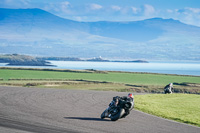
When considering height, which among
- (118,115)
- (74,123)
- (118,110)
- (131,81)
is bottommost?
(74,123)

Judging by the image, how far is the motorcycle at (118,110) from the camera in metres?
20.0

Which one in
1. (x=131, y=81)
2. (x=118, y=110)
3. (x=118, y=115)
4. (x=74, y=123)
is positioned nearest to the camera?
(x=74, y=123)

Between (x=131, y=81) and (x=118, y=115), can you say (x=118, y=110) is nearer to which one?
(x=118, y=115)

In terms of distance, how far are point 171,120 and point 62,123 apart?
6.80 m

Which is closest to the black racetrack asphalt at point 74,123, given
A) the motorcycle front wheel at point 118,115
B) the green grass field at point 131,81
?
the motorcycle front wheel at point 118,115

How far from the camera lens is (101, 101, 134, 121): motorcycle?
19953 millimetres

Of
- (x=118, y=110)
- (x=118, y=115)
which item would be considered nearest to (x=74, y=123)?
(x=118, y=115)

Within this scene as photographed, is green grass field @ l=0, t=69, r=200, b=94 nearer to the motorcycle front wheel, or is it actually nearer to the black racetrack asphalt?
the black racetrack asphalt

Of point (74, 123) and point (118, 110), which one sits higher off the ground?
point (118, 110)

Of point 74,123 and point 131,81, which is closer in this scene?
point 74,123

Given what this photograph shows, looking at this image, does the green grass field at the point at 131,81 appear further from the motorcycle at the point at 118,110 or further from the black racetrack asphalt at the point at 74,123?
the motorcycle at the point at 118,110

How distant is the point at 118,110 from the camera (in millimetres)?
20281

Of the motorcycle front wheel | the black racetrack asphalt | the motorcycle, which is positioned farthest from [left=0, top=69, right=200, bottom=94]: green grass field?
the motorcycle front wheel

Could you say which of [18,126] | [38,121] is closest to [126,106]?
[38,121]
